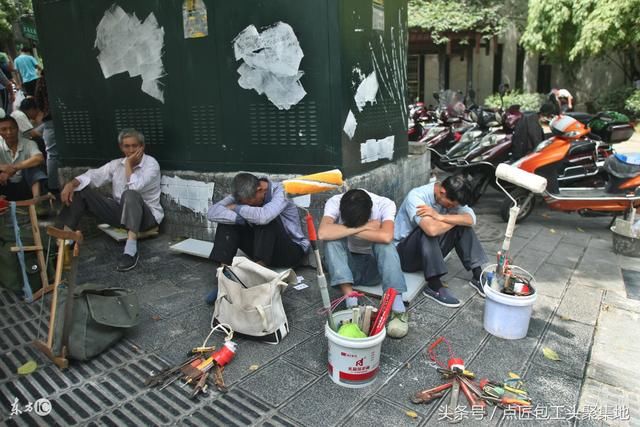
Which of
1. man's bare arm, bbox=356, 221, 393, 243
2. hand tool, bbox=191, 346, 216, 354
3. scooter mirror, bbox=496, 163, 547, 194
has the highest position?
scooter mirror, bbox=496, 163, 547, 194

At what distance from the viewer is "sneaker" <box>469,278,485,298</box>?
351 centimetres

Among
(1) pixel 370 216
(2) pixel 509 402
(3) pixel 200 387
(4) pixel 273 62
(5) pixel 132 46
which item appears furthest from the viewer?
(5) pixel 132 46

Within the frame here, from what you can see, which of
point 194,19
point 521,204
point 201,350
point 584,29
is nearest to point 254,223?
point 201,350

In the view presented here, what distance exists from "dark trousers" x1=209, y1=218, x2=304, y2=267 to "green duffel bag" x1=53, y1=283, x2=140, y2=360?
0.78m

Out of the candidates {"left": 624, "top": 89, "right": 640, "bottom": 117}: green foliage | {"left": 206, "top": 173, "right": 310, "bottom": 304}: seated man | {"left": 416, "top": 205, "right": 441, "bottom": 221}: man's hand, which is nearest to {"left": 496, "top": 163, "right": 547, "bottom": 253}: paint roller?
{"left": 416, "top": 205, "right": 441, "bottom": 221}: man's hand

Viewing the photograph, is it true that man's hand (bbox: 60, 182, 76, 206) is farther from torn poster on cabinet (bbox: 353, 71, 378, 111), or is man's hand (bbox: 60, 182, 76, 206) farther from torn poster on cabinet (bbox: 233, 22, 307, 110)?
torn poster on cabinet (bbox: 353, 71, 378, 111)

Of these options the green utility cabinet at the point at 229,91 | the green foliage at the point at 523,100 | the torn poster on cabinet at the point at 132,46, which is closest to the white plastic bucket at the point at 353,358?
the green utility cabinet at the point at 229,91

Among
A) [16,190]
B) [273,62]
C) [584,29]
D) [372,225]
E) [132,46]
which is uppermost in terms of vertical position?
[584,29]

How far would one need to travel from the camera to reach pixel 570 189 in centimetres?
519

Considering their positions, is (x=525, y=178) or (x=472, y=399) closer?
(x=472, y=399)

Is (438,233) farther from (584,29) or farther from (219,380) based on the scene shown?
(584,29)

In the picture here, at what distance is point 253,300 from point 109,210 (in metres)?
2.28

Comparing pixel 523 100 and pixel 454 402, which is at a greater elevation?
pixel 523 100

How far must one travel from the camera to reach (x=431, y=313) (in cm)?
322
